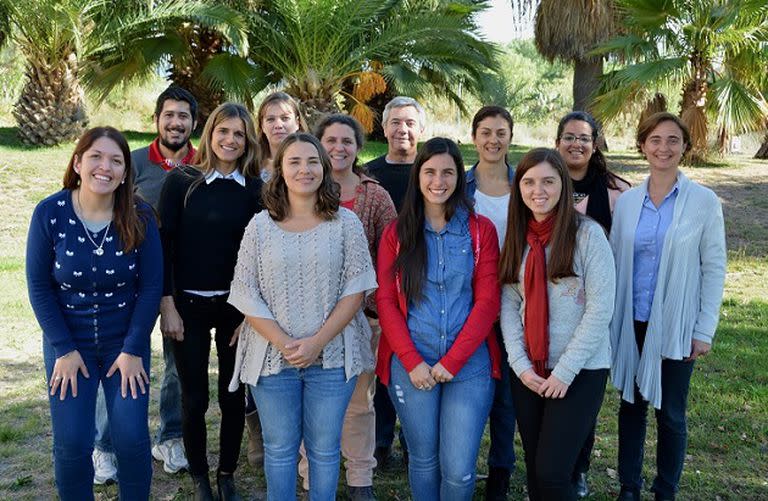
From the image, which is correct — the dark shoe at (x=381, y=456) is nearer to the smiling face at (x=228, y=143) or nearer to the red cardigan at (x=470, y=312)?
the red cardigan at (x=470, y=312)

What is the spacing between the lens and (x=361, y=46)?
47.1ft

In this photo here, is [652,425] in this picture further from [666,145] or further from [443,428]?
[443,428]

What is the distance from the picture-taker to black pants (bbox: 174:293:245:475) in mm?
3645

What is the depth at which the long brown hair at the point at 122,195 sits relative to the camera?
326cm

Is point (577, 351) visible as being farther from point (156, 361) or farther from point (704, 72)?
point (704, 72)

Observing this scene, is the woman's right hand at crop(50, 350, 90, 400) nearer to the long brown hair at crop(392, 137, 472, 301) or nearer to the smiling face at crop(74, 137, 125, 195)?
the smiling face at crop(74, 137, 125, 195)

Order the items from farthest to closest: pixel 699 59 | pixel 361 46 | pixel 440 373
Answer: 1. pixel 361 46
2. pixel 699 59
3. pixel 440 373

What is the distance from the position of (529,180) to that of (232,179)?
148 centimetres

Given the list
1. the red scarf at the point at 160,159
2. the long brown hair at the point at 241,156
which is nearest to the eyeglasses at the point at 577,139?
the long brown hair at the point at 241,156

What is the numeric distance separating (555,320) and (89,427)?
Answer: 82.2 inches

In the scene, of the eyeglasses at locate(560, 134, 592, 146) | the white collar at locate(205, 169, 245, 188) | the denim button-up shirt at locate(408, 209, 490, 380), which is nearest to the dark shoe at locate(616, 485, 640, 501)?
the denim button-up shirt at locate(408, 209, 490, 380)

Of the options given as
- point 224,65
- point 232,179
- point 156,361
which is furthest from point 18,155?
point 232,179

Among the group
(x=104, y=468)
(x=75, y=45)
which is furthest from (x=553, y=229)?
(x=75, y=45)

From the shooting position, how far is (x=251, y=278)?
325 centimetres
